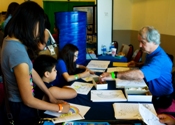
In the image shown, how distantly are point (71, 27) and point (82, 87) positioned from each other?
1.06 metres

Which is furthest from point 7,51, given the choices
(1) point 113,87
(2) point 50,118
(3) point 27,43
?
(1) point 113,87

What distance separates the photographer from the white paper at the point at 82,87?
62.7 inches

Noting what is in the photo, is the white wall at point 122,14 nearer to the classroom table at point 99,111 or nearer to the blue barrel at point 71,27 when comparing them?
the blue barrel at point 71,27

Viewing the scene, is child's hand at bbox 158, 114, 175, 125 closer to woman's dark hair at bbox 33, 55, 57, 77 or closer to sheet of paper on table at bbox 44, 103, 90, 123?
sheet of paper on table at bbox 44, 103, 90, 123

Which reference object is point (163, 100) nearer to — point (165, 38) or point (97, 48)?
point (97, 48)

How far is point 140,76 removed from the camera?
170 centimetres

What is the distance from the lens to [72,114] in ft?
3.92

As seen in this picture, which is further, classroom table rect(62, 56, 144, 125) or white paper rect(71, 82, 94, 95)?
white paper rect(71, 82, 94, 95)

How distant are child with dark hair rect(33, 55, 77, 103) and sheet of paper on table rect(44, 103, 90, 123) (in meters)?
0.15

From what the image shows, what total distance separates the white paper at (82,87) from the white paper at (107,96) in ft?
0.22

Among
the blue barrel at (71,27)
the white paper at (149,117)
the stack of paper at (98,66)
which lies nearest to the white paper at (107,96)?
the white paper at (149,117)

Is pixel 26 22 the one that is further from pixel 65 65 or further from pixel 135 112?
pixel 65 65

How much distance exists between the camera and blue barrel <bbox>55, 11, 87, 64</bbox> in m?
2.42

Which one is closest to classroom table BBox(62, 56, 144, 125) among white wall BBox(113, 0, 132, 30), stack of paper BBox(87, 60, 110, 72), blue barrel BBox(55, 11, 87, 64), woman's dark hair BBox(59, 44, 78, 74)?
woman's dark hair BBox(59, 44, 78, 74)
